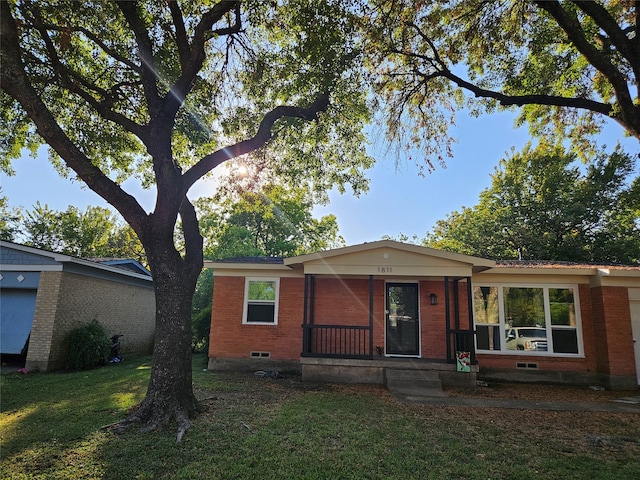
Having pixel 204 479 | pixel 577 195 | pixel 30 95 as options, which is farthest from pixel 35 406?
pixel 577 195

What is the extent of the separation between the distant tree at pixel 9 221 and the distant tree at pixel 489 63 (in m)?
29.0

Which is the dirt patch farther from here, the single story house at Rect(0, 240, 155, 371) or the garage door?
the garage door

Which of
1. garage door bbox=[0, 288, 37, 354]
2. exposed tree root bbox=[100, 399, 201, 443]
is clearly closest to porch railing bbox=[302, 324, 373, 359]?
exposed tree root bbox=[100, 399, 201, 443]

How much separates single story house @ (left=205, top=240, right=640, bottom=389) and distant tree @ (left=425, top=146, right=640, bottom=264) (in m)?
7.22

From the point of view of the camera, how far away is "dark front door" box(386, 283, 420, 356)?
1006 centimetres

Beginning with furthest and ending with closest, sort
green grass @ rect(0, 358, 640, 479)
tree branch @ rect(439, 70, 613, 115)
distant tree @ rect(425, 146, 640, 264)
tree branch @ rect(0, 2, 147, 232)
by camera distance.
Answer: distant tree @ rect(425, 146, 640, 264), tree branch @ rect(439, 70, 613, 115), tree branch @ rect(0, 2, 147, 232), green grass @ rect(0, 358, 640, 479)

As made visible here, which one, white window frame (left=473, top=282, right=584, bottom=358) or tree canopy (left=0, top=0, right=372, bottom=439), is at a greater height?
tree canopy (left=0, top=0, right=372, bottom=439)

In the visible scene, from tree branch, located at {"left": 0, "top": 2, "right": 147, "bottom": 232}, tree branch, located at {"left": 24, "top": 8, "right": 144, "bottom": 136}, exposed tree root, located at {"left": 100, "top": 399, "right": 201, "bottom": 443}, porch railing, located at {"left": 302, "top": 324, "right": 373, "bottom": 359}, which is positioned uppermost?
tree branch, located at {"left": 24, "top": 8, "right": 144, "bottom": 136}

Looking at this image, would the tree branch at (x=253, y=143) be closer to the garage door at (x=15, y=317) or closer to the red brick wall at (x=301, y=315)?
the red brick wall at (x=301, y=315)

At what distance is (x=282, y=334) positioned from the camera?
10.2 m

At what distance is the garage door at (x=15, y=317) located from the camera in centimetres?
1007

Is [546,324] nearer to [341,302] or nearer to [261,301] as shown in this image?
[341,302]

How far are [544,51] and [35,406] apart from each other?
489 inches

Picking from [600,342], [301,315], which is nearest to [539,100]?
[600,342]
